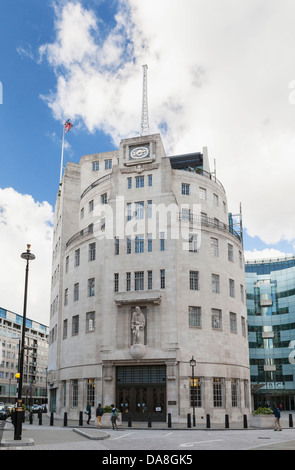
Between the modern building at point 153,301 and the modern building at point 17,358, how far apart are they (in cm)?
6416

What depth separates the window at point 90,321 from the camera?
47844mm

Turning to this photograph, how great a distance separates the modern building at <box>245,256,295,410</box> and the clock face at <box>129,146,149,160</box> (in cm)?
4848

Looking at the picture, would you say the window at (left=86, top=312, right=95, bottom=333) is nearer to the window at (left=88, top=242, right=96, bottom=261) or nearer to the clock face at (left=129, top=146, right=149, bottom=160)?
the window at (left=88, top=242, right=96, bottom=261)

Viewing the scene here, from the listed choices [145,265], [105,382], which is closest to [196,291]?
[145,265]

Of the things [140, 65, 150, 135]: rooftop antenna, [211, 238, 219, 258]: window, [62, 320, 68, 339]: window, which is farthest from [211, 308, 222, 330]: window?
[140, 65, 150, 135]: rooftop antenna

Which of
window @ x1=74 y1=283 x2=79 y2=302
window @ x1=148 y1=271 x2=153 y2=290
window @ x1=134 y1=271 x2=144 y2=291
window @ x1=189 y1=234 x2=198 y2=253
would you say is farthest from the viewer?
window @ x1=74 y1=283 x2=79 y2=302

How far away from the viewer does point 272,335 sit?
8694 cm

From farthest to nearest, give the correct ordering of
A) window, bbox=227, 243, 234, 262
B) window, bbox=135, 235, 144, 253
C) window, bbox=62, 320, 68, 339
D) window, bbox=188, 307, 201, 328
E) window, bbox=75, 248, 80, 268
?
window, bbox=75, 248, 80, 268 < window, bbox=62, 320, 68, 339 < window, bbox=227, 243, 234, 262 < window, bbox=135, 235, 144, 253 < window, bbox=188, 307, 201, 328

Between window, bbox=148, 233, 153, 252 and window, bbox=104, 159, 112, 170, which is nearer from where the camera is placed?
window, bbox=148, 233, 153, 252

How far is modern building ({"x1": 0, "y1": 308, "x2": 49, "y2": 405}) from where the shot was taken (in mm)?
127125

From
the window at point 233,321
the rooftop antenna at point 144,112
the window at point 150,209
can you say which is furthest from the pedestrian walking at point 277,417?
the rooftop antenna at point 144,112

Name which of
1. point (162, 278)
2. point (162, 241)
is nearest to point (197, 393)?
point (162, 278)

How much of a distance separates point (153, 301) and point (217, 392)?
10434 millimetres
